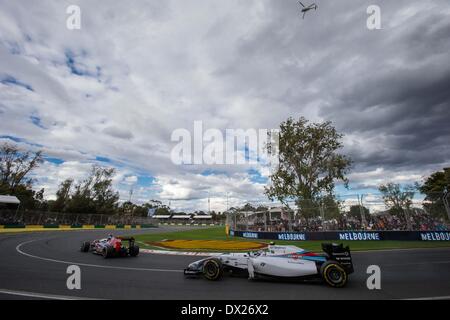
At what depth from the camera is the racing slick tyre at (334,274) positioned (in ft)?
18.7

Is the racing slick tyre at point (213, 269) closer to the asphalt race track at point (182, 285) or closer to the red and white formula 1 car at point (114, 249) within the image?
the asphalt race track at point (182, 285)

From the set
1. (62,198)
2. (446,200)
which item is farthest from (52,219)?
(446,200)

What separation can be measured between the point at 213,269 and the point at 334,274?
3.00 metres

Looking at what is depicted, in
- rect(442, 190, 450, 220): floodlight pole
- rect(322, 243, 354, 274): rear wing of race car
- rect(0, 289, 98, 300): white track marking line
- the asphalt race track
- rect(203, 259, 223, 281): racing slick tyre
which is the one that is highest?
rect(442, 190, 450, 220): floodlight pole

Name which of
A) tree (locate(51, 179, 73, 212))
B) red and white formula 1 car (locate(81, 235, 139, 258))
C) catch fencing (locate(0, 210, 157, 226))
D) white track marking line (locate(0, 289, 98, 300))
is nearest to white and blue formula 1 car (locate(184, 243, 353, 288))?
white track marking line (locate(0, 289, 98, 300))

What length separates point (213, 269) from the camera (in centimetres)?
653

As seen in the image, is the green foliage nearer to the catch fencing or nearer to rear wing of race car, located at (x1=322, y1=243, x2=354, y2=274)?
rear wing of race car, located at (x1=322, y1=243, x2=354, y2=274)

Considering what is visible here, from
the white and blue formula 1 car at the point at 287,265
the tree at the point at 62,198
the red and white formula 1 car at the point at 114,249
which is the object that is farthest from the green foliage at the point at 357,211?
the tree at the point at 62,198

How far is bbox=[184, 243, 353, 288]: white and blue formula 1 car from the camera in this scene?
5887mm

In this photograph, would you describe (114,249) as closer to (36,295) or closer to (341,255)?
(36,295)

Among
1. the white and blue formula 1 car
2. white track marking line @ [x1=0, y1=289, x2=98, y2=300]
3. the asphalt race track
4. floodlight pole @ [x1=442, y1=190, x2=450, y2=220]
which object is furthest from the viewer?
floodlight pole @ [x1=442, y1=190, x2=450, y2=220]

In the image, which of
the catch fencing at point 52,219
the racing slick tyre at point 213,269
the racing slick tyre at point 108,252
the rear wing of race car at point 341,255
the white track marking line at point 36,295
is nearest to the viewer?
the white track marking line at point 36,295
